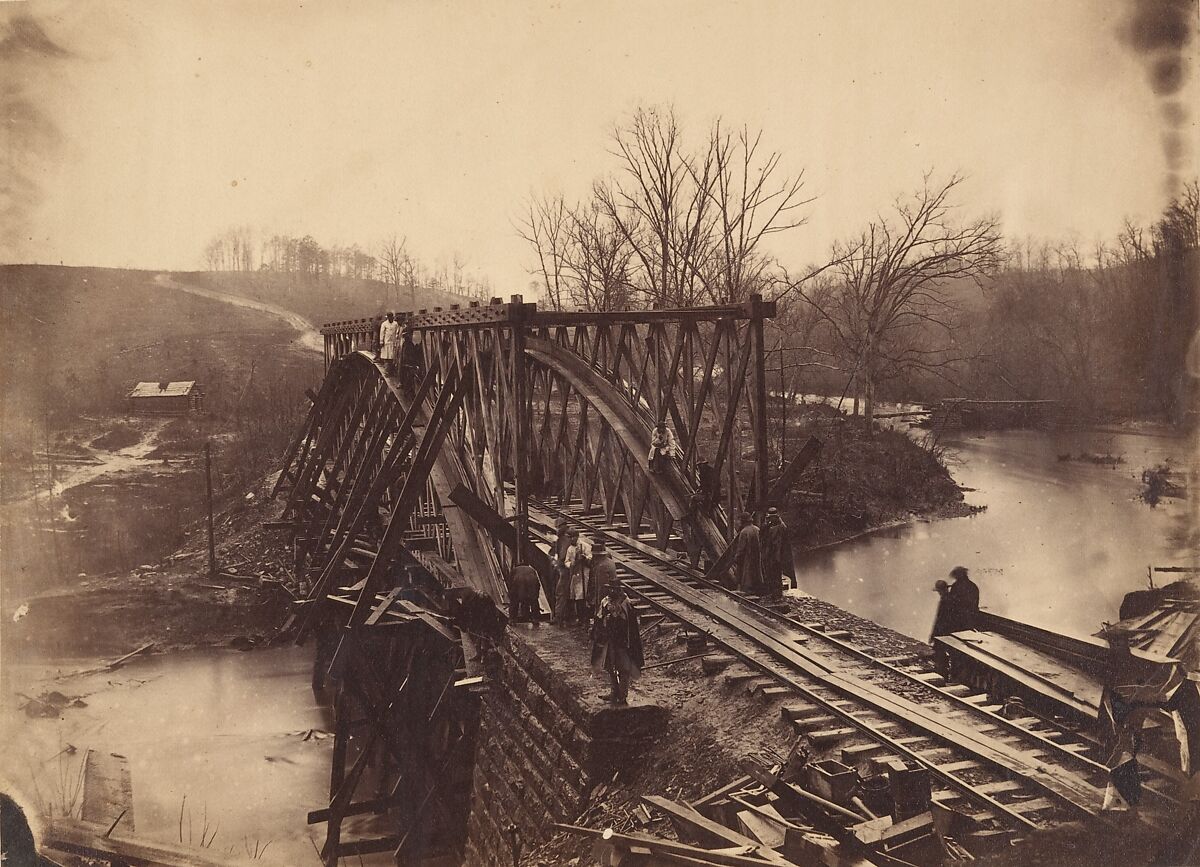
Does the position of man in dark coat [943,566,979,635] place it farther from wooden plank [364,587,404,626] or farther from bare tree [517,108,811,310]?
bare tree [517,108,811,310]

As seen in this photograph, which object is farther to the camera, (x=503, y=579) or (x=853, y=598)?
(x=853, y=598)

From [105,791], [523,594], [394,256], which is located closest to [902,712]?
[523,594]

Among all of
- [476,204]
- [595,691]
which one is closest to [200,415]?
[476,204]

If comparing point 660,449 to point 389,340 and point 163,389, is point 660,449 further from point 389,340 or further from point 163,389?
point 163,389

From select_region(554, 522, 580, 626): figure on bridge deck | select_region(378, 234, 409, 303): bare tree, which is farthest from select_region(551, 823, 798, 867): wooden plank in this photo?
select_region(378, 234, 409, 303): bare tree

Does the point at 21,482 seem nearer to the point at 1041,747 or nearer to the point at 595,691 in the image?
the point at 595,691

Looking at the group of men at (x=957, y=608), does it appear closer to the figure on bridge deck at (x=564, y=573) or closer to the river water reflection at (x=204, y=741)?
the figure on bridge deck at (x=564, y=573)
